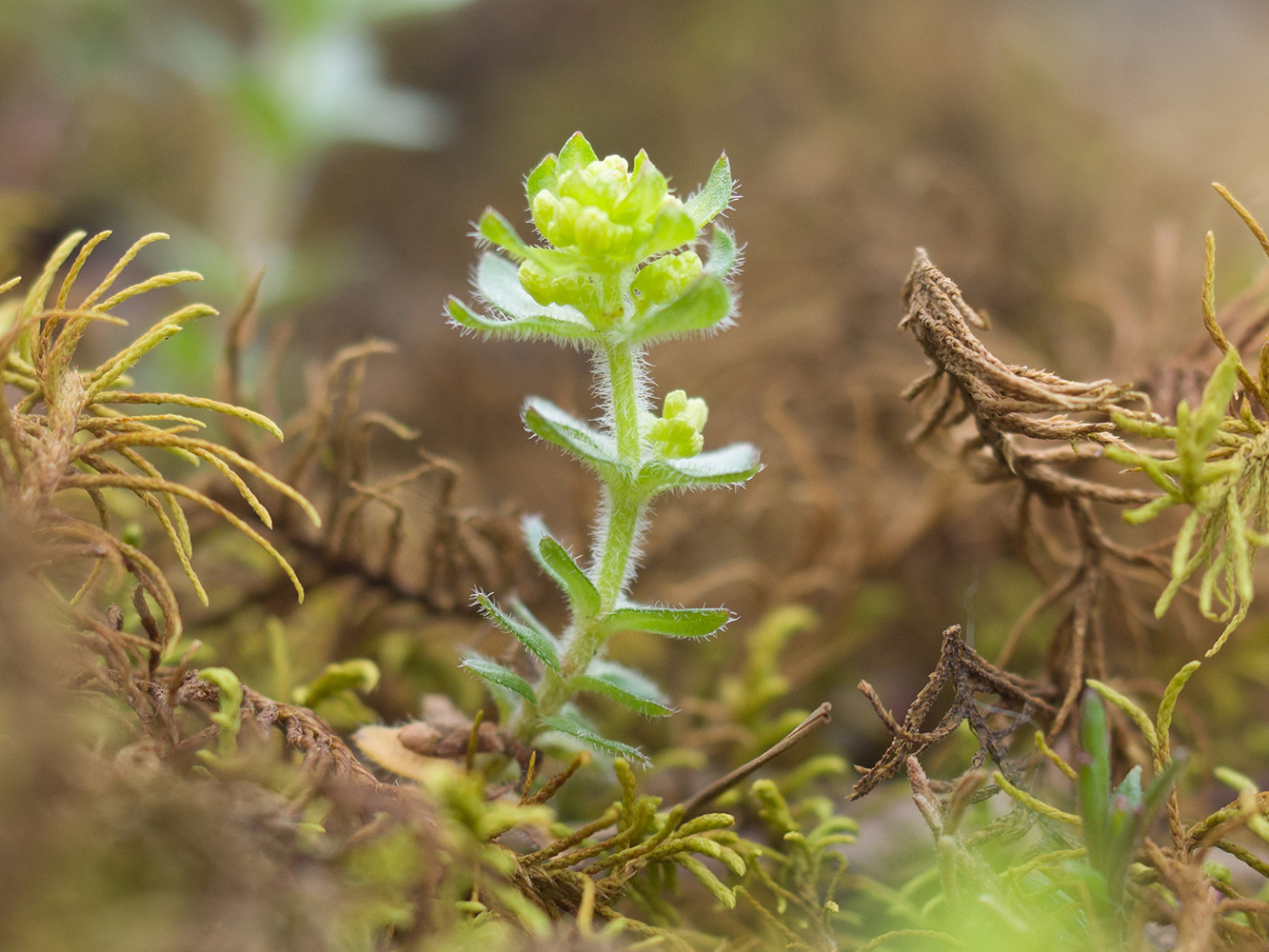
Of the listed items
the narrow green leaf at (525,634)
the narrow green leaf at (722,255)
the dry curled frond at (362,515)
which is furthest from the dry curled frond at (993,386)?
the dry curled frond at (362,515)

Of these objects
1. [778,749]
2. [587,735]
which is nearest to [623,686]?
[587,735]

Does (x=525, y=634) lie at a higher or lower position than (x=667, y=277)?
lower

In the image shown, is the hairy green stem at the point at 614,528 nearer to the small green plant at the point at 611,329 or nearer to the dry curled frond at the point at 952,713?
the small green plant at the point at 611,329

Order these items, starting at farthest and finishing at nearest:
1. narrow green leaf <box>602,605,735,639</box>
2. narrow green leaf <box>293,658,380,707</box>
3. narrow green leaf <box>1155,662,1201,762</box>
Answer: narrow green leaf <box>293,658,380,707</box> < narrow green leaf <box>602,605,735,639</box> < narrow green leaf <box>1155,662,1201,762</box>

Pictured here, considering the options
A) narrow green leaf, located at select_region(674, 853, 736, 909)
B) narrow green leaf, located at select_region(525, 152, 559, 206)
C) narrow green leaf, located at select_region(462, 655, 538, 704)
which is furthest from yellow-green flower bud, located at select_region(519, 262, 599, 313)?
narrow green leaf, located at select_region(674, 853, 736, 909)

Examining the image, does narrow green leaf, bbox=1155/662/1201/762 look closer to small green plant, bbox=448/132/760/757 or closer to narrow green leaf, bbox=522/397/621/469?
small green plant, bbox=448/132/760/757

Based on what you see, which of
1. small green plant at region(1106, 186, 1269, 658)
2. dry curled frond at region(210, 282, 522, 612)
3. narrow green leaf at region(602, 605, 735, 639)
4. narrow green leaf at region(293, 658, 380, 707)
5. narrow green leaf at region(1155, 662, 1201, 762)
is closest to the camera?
small green plant at region(1106, 186, 1269, 658)

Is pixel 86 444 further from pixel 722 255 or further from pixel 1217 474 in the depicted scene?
pixel 1217 474
